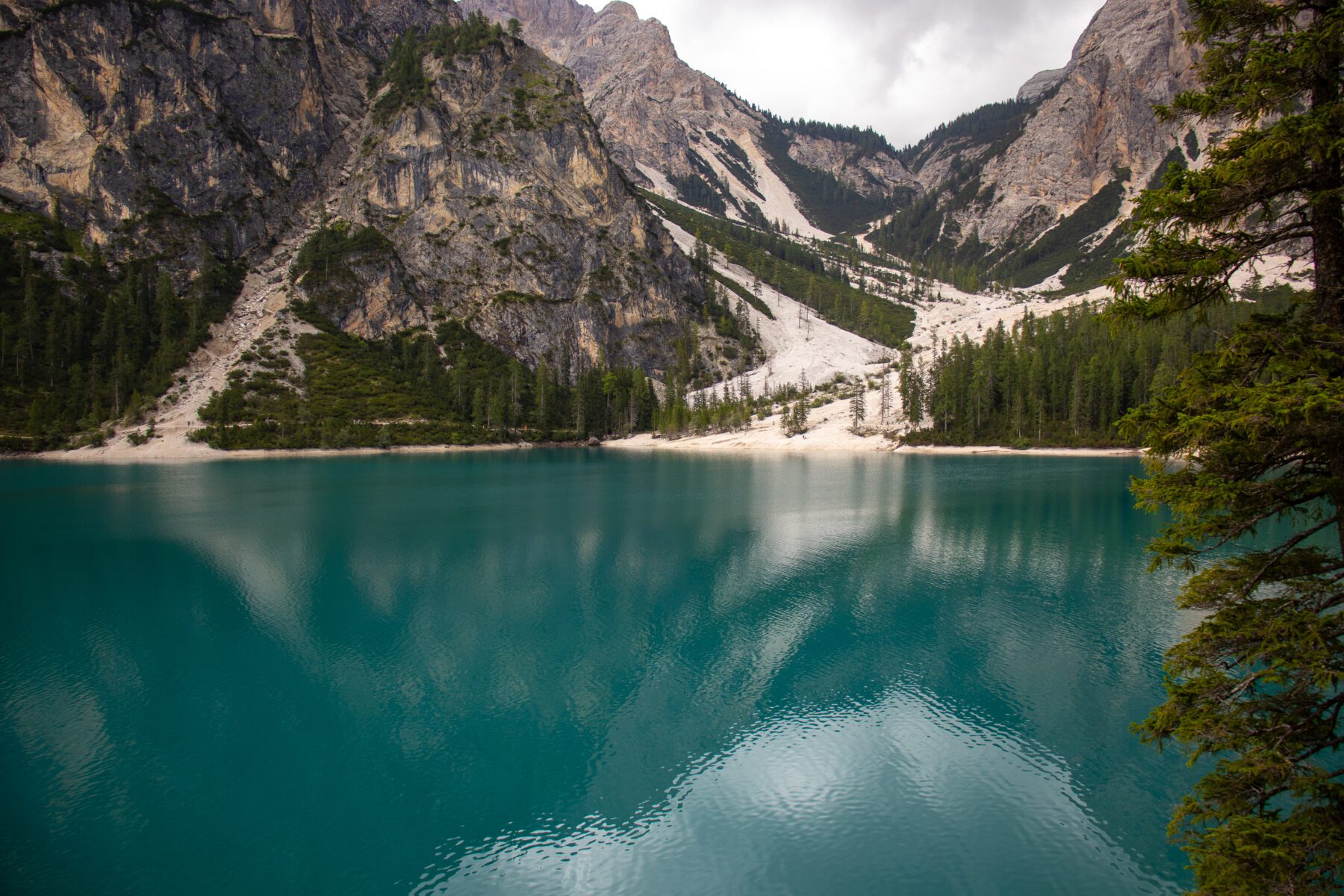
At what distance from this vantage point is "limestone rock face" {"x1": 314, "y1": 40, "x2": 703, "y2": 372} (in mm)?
164250

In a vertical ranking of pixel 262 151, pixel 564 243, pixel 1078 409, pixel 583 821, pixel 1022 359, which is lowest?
pixel 583 821

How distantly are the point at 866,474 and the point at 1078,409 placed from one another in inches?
2011

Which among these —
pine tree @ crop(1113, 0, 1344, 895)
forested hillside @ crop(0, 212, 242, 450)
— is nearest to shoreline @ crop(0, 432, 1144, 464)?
forested hillside @ crop(0, 212, 242, 450)

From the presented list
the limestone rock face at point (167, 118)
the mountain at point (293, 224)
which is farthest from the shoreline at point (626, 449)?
the limestone rock face at point (167, 118)

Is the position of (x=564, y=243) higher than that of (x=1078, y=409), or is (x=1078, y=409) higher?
(x=564, y=243)

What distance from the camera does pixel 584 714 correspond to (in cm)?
2006

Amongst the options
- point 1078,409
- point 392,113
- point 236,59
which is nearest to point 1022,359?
point 1078,409

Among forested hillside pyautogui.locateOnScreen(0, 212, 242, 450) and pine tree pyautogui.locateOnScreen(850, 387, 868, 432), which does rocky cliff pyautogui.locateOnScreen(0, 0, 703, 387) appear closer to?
forested hillside pyautogui.locateOnScreen(0, 212, 242, 450)

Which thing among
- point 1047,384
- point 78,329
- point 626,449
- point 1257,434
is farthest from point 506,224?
point 1257,434

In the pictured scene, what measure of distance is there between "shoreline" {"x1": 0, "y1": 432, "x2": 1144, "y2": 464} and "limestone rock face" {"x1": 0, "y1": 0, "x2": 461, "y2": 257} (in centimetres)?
6654

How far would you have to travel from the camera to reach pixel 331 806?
1541 centimetres

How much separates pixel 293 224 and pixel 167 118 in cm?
3276

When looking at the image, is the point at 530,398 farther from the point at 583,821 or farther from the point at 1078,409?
the point at 583,821

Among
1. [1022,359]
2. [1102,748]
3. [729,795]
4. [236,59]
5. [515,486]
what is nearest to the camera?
[729,795]
